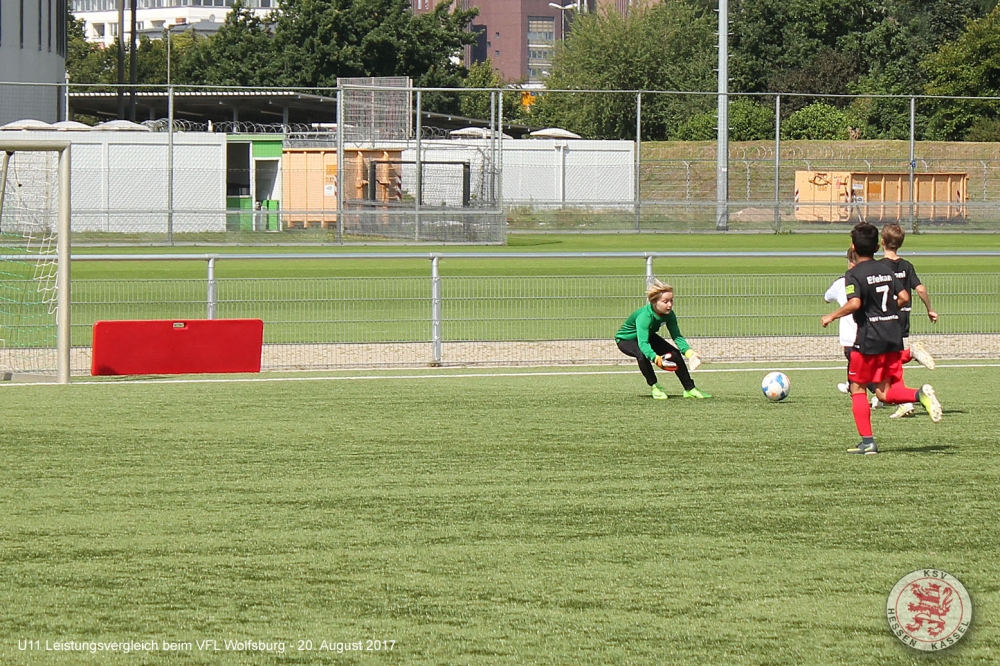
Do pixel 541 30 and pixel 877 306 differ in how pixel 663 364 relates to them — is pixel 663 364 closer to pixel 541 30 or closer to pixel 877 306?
pixel 877 306

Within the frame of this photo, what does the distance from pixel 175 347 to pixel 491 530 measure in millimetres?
7829

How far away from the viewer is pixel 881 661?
4629 millimetres

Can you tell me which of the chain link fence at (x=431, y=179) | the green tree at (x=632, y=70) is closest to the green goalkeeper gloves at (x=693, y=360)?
the chain link fence at (x=431, y=179)

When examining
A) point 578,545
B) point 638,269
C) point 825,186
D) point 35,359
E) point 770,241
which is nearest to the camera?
point 578,545

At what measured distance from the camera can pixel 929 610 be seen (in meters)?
5.09

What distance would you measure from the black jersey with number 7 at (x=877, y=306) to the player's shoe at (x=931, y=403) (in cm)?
63

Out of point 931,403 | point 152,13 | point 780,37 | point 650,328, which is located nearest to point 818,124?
point 780,37

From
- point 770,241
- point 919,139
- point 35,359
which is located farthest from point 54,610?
point 919,139

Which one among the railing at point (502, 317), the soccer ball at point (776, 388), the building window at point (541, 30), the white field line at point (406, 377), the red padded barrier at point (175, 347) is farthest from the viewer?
the building window at point (541, 30)

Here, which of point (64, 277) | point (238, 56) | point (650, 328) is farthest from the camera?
point (238, 56)

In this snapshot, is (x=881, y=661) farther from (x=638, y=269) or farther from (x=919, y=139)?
(x=919, y=139)

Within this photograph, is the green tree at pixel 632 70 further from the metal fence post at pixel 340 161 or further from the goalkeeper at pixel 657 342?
the goalkeeper at pixel 657 342

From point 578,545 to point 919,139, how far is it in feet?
170

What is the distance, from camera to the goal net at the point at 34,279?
1252cm
